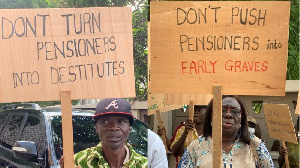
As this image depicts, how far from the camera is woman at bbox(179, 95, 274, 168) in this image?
343 centimetres

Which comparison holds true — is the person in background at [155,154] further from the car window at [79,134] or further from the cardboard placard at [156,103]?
the cardboard placard at [156,103]

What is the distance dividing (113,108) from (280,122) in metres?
2.43

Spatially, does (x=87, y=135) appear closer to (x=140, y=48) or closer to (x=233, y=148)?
(x=140, y=48)

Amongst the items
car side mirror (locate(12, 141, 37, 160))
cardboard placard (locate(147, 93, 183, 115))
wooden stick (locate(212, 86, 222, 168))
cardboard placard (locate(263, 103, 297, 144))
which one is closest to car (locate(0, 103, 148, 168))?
car side mirror (locate(12, 141, 37, 160))

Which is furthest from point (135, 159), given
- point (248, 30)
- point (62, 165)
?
point (248, 30)

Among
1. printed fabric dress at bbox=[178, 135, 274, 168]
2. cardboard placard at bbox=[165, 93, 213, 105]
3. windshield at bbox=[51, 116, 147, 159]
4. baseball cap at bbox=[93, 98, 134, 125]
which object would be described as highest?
baseball cap at bbox=[93, 98, 134, 125]

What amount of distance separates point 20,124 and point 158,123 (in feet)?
6.67

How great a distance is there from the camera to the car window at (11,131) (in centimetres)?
341

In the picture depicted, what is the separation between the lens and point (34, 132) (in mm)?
3408

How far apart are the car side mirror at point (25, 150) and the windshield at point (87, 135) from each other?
0.13 meters

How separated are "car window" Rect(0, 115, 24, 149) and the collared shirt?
43cm

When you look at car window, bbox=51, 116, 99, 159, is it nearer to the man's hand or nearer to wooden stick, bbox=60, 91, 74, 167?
wooden stick, bbox=60, 91, 74, 167

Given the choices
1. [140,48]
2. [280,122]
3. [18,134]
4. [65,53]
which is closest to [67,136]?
[65,53]

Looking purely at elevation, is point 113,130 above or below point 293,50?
below
